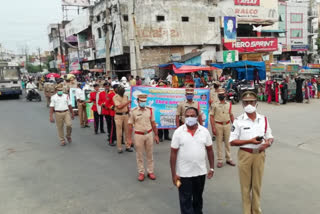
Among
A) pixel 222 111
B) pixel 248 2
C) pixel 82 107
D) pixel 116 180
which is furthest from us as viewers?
pixel 248 2

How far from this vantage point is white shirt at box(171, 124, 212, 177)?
3.84m

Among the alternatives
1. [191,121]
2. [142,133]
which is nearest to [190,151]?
[191,121]

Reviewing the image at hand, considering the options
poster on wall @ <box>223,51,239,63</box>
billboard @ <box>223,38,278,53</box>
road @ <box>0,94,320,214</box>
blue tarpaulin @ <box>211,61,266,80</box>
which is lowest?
road @ <box>0,94,320,214</box>

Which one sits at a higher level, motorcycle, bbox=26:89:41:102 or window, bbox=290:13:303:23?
window, bbox=290:13:303:23

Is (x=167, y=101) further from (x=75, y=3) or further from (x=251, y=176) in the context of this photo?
(x=75, y=3)

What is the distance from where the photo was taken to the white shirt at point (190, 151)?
3.84 meters

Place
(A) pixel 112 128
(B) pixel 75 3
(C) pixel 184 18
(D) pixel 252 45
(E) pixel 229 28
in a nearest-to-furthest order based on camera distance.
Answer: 1. (A) pixel 112 128
2. (C) pixel 184 18
3. (E) pixel 229 28
4. (D) pixel 252 45
5. (B) pixel 75 3

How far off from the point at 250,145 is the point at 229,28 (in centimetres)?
2720

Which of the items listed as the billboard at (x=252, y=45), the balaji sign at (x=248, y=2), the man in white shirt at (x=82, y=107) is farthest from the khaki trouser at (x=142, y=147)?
the balaji sign at (x=248, y=2)

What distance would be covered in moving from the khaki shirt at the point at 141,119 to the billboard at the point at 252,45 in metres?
25.4

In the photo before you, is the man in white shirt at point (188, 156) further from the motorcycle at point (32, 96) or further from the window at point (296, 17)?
the window at point (296, 17)

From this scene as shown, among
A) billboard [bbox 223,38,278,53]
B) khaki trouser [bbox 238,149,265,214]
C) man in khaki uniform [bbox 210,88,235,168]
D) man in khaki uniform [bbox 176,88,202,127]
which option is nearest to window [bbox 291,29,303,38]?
billboard [bbox 223,38,278,53]

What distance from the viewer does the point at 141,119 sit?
5.95 metres

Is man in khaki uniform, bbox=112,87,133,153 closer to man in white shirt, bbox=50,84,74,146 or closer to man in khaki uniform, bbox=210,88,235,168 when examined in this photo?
A: man in white shirt, bbox=50,84,74,146
